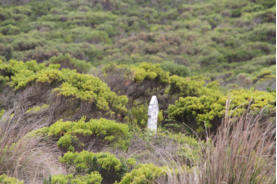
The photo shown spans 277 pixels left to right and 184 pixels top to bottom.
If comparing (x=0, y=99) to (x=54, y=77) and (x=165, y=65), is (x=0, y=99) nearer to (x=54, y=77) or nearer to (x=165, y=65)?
(x=54, y=77)

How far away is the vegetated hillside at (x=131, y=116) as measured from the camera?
295 cm

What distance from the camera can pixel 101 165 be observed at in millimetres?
4047

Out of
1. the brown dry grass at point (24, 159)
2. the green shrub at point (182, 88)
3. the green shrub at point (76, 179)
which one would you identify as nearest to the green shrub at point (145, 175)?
the green shrub at point (76, 179)

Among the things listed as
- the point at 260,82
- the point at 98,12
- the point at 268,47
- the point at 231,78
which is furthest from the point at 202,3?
the point at 260,82

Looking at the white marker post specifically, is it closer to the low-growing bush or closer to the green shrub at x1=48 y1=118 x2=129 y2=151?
the green shrub at x1=48 y1=118 x2=129 y2=151

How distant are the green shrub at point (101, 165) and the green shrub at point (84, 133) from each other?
1.93 ft

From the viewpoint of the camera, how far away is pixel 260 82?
720 inches

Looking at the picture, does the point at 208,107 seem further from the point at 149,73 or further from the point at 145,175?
the point at 145,175

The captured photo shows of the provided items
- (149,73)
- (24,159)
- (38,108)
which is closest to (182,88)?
(149,73)

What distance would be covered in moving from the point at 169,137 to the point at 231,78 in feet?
55.6

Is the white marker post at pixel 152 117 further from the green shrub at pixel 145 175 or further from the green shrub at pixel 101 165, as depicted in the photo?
the green shrub at pixel 145 175

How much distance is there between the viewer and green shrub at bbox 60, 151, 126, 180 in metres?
3.99

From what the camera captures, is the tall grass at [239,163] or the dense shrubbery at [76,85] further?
the dense shrubbery at [76,85]

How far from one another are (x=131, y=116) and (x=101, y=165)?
3819mm
